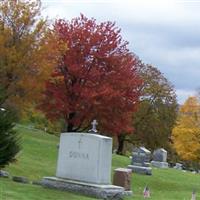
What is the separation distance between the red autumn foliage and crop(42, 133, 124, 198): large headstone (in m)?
17.0

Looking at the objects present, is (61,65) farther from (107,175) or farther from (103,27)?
(107,175)

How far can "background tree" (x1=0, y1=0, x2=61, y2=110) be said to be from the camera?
2823cm

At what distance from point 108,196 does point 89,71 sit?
65.0ft

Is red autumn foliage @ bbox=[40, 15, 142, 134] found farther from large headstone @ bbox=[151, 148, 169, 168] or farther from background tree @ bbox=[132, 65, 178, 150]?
background tree @ bbox=[132, 65, 178, 150]

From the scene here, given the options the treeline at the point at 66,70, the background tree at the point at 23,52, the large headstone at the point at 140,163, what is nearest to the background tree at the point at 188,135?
the treeline at the point at 66,70

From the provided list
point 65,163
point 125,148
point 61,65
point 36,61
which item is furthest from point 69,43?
point 125,148

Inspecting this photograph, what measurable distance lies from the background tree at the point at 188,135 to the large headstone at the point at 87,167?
128 feet

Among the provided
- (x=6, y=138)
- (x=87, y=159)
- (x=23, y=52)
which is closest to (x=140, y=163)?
(x=23, y=52)

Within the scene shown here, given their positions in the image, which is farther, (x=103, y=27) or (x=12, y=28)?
(x=103, y=27)

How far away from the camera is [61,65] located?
34.6 metres

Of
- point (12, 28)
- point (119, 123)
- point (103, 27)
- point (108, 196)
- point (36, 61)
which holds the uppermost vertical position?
point (103, 27)

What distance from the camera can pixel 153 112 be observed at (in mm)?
57625

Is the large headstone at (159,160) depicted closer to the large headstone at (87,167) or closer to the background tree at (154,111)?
the background tree at (154,111)

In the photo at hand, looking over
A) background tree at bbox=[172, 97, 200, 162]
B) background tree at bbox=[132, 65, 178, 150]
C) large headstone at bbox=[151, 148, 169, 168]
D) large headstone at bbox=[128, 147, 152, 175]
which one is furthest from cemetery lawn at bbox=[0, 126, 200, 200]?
background tree at bbox=[132, 65, 178, 150]
